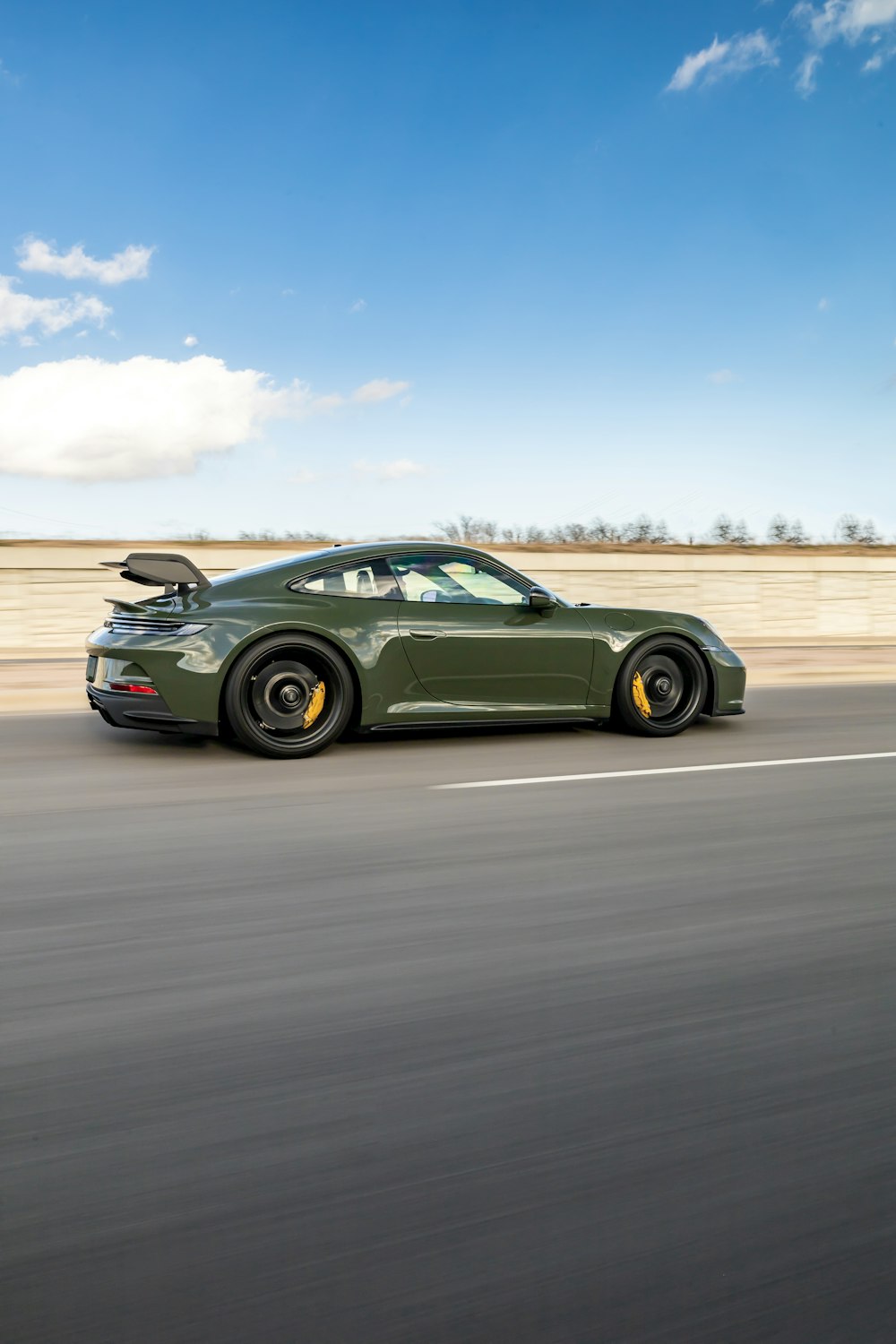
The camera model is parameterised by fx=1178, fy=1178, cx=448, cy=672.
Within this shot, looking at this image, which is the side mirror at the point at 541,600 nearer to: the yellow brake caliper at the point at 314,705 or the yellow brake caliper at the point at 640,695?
the yellow brake caliper at the point at 640,695

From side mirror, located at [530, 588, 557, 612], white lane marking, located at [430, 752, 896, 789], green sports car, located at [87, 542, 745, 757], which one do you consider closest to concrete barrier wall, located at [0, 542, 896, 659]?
green sports car, located at [87, 542, 745, 757]

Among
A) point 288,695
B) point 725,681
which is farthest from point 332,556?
point 725,681

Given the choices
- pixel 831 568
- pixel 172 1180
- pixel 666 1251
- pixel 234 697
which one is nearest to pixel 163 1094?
pixel 172 1180

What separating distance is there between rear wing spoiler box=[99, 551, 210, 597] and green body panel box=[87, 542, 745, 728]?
100 mm

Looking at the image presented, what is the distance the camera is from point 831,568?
23500mm

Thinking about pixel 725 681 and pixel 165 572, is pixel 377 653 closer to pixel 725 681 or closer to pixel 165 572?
pixel 165 572

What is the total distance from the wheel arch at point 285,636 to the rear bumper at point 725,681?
241 cm

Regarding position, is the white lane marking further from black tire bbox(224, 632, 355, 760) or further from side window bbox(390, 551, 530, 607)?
side window bbox(390, 551, 530, 607)

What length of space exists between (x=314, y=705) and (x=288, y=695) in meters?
0.17

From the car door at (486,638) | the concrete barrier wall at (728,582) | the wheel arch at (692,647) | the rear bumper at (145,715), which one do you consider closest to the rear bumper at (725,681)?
the wheel arch at (692,647)

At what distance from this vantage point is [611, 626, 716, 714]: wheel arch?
24.7ft

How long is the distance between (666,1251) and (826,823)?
3441 millimetres

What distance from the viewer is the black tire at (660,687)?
7555 millimetres

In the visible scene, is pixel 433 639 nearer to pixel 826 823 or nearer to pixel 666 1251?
pixel 826 823
